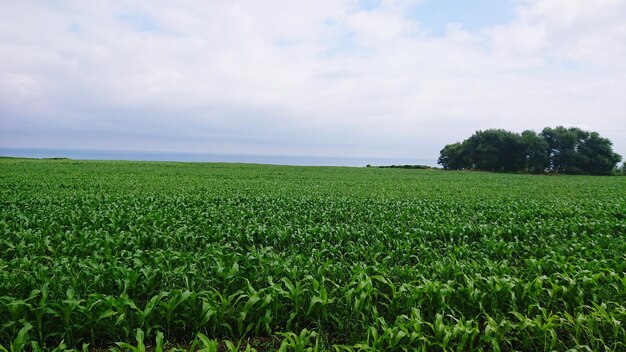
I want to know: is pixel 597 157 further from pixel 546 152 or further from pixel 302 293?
pixel 302 293

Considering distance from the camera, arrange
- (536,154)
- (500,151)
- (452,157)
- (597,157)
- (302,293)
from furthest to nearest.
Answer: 1. (452,157)
2. (500,151)
3. (536,154)
4. (597,157)
5. (302,293)

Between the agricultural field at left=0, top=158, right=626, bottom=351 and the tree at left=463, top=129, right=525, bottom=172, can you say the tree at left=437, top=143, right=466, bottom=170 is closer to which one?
the tree at left=463, top=129, right=525, bottom=172

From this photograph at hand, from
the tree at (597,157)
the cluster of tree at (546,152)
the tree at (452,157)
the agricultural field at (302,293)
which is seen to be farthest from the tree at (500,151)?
the agricultural field at (302,293)

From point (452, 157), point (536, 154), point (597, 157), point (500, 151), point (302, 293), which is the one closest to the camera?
point (302, 293)

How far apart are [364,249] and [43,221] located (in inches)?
316

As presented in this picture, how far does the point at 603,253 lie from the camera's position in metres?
6.52

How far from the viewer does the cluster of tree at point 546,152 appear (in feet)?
217

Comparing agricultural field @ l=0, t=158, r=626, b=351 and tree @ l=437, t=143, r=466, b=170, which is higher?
Result: tree @ l=437, t=143, r=466, b=170

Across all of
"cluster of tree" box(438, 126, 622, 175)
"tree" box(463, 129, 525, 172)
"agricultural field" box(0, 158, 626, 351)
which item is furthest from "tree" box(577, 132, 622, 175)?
"agricultural field" box(0, 158, 626, 351)

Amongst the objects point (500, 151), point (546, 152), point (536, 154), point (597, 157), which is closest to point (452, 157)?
point (500, 151)

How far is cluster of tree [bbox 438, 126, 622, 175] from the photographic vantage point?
2608 inches

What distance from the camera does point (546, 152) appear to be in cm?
6725

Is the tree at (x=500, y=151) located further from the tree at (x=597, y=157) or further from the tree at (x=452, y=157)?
the tree at (x=597, y=157)

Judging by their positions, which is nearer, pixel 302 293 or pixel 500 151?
pixel 302 293
